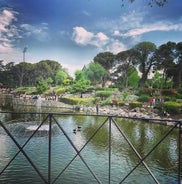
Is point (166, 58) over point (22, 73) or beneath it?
over

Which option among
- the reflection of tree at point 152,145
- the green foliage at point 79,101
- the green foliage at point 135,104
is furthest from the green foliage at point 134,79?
the reflection of tree at point 152,145

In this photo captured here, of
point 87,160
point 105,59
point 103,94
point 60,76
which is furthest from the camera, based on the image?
point 60,76

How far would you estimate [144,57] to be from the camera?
29656 millimetres

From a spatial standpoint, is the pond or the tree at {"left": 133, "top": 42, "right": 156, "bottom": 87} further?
the tree at {"left": 133, "top": 42, "right": 156, "bottom": 87}

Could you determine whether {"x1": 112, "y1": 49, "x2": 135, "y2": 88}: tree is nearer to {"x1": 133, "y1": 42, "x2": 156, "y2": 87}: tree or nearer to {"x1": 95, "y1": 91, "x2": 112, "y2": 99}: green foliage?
{"x1": 133, "y1": 42, "x2": 156, "y2": 87}: tree

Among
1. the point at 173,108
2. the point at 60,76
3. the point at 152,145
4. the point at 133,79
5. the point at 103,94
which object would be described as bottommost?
the point at 152,145

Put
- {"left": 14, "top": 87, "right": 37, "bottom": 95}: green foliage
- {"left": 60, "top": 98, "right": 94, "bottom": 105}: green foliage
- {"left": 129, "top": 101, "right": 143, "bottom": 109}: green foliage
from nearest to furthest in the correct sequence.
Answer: {"left": 129, "top": 101, "right": 143, "bottom": 109}: green foliage
{"left": 60, "top": 98, "right": 94, "bottom": 105}: green foliage
{"left": 14, "top": 87, "right": 37, "bottom": 95}: green foliage

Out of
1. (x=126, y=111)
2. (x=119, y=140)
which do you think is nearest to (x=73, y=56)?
(x=126, y=111)

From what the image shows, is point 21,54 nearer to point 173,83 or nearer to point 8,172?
point 173,83

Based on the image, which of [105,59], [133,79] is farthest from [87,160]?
[105,59]

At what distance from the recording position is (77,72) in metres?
33.2

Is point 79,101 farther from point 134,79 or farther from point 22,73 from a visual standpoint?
point 22,73

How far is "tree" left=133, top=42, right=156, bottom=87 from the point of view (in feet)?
94.3

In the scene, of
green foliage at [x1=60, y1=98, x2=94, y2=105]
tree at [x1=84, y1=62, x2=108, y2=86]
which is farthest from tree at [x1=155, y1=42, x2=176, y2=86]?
tree at [x1=84, y1=62, x2=108, y2=86]
